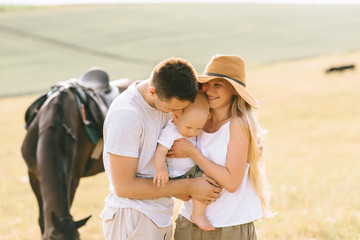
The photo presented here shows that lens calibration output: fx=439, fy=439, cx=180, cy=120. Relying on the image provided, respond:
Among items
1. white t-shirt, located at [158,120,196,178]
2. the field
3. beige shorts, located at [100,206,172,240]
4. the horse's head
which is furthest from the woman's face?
the field

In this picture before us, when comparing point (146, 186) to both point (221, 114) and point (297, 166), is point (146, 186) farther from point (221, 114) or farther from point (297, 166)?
point (297, 166)

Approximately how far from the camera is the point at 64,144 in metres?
4.09

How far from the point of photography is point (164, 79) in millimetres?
2436

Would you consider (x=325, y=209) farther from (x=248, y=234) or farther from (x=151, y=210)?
(x=151, y=210)

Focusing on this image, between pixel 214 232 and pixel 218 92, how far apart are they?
2.98 feet

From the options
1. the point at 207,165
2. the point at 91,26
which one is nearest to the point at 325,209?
the point at 207,165

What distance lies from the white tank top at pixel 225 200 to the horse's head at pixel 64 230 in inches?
36.0

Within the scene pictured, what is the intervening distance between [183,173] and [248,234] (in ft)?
1.89

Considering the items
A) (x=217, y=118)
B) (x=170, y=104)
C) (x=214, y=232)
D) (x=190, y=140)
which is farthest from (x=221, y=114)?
(x=214, y=232)

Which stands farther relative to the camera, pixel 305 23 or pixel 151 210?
pixel 305 23

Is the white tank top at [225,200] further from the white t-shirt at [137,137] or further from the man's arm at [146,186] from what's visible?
the white t-shirt at [137,137]

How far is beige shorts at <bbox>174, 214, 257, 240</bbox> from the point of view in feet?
9.16

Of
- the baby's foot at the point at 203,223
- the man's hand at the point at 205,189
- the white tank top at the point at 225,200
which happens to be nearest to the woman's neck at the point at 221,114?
the white tank top at the point at 225,200

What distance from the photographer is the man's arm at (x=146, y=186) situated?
2.58 meters
